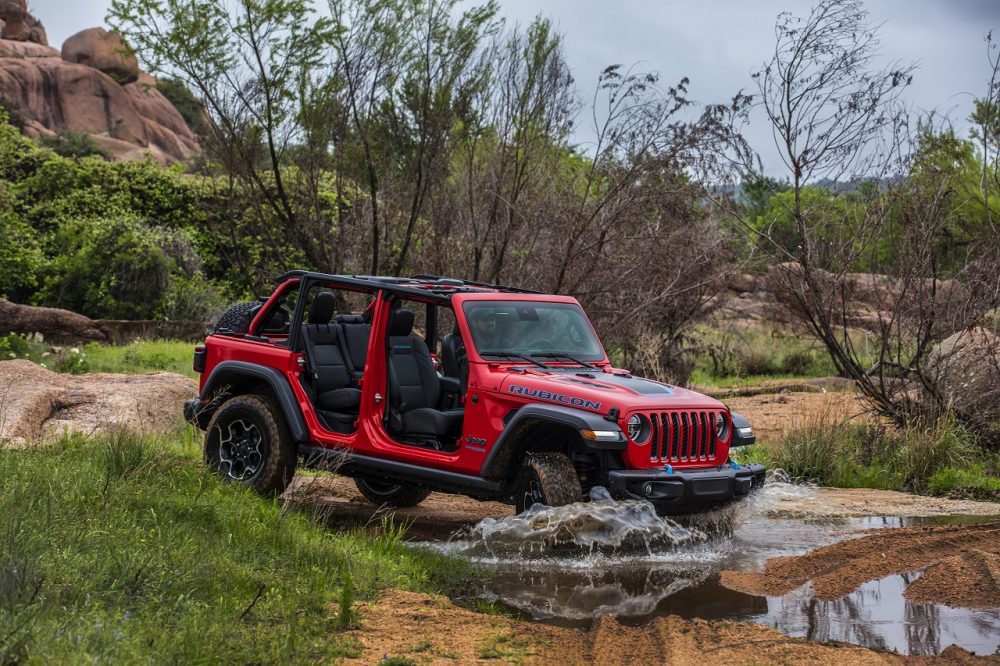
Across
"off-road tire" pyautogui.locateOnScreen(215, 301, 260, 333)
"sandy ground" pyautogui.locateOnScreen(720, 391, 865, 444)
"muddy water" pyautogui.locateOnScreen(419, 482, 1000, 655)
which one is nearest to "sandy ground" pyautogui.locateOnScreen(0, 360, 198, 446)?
"off-road tire" pyautogui.locateOnScreen(215, 301, 260, 333)

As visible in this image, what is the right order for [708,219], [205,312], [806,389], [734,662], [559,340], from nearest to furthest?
1. [734,662]
2. [559,340]
3. [708,219]
4. [806,389]
5. [205,312]

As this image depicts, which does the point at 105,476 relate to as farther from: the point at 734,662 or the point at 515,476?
the point at 734,662

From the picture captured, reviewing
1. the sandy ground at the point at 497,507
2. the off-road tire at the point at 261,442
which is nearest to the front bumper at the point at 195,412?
the off-road tire at the point at 261,442

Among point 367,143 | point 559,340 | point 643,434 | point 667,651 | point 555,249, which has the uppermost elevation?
point 367,143

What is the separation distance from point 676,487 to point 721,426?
0.93 m

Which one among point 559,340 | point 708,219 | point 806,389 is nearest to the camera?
point 559,340

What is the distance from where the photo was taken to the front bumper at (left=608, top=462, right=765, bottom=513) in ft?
24.2

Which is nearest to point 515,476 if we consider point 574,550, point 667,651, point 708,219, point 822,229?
point 574,550

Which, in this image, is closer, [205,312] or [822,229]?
[822,229]

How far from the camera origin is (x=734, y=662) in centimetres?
526

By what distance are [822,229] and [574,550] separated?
5987 mm

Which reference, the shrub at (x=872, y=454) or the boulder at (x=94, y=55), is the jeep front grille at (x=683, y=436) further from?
the boulder at (x=94, y=55)

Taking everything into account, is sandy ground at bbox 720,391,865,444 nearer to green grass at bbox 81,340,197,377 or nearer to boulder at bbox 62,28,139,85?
green grass at bbox 81,340,197,377

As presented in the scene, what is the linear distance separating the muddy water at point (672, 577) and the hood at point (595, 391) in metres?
0.64
